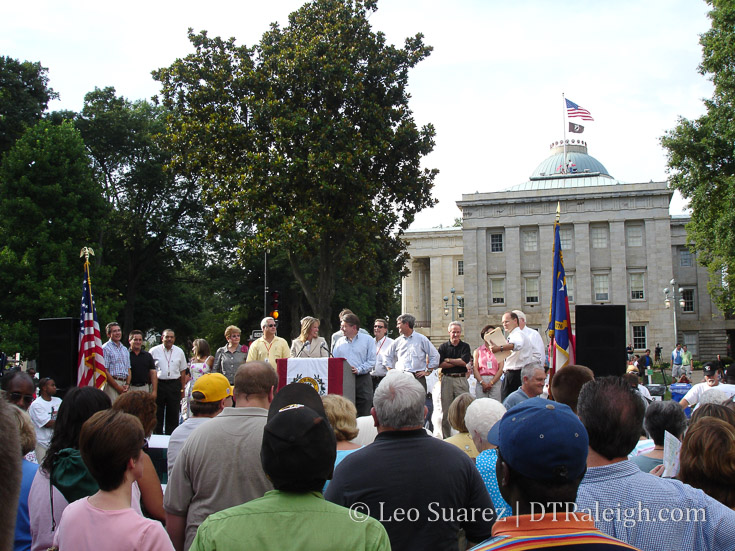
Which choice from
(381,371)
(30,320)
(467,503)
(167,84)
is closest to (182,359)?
(381,371)

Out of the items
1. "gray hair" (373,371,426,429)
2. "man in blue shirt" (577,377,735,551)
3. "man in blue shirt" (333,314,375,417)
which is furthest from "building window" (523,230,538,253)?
"man in blue shirt" (577,377,735,551)

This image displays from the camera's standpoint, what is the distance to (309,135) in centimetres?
2302

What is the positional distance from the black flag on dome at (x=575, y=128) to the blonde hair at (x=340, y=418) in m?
64.3

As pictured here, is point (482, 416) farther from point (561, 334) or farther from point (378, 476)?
point (561, 334)

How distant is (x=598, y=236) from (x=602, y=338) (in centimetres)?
5896

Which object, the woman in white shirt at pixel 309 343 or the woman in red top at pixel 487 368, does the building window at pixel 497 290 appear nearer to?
the woman in red top at pixel 487 368

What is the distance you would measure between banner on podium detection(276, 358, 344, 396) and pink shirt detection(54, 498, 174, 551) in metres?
6.42

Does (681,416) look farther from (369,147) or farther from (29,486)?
(369,147)

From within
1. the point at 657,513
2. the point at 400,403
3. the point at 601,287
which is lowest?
the point at 657,513

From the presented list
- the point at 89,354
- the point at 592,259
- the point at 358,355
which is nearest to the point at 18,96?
the point at 89,354

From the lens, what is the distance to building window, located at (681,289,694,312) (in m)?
67.8

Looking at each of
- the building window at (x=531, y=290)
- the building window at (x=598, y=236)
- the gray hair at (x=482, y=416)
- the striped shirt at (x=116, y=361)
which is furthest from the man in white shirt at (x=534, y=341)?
the building window at (x=598, y=236)

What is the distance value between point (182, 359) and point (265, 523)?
11779mm

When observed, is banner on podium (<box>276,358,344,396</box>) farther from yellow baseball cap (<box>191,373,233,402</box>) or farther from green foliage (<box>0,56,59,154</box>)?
green foliage (<box>0,56,59,154</box>)
